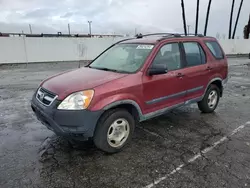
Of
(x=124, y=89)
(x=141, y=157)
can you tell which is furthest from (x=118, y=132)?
(x=124, y=89)

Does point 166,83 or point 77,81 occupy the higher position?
point 77,81

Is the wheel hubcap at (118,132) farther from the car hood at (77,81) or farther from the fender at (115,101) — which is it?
the car hood at (77,81)

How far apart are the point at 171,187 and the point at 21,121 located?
3825 millimetres

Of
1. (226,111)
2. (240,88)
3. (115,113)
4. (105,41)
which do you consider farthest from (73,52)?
(115,113)

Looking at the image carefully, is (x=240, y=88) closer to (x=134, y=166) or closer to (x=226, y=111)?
(x=226, y=111)

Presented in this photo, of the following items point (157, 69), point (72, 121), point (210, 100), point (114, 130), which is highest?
point (157, 69)

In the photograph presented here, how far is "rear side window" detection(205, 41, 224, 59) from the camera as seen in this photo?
5.82m

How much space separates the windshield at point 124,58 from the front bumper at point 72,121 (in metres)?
1.14

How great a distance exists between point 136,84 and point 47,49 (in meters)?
18.8

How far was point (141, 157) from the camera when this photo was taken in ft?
12.5

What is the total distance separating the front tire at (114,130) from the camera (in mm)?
3645

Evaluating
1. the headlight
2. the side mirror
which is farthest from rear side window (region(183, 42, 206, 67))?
the headlight

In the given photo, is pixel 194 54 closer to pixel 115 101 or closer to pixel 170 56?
pixel 170 56

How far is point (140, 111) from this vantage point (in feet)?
13.5
